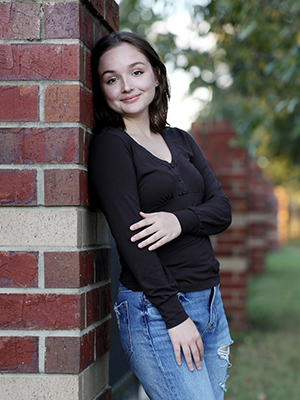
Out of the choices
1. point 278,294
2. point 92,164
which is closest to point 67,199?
point 92,164

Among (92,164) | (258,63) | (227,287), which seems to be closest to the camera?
(92,164)

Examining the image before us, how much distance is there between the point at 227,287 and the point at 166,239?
5.02m

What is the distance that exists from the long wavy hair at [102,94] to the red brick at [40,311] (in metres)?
0.68

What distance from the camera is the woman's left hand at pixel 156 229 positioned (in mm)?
1815

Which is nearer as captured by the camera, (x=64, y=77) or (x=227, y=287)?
(x=64, y=77)

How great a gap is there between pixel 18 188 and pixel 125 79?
0.62 m

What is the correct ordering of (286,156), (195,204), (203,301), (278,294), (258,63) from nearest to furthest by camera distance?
(203,301) → (195,204) → (258,63) → (278,294) → (286,156)

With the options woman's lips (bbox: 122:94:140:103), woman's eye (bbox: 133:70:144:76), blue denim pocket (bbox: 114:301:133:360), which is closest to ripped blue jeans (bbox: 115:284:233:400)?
blue denim pocket (bbox: 114:301:133:360)

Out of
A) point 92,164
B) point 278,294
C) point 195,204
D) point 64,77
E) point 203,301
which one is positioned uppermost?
point 64,77

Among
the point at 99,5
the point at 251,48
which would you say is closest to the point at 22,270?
the point at 99,5

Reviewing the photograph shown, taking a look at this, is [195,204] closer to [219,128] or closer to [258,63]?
[258,63]

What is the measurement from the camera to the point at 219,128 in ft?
23.2

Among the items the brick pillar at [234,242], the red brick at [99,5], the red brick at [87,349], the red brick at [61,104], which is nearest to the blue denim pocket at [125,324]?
the red brick at [87,349]

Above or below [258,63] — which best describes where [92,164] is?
below
